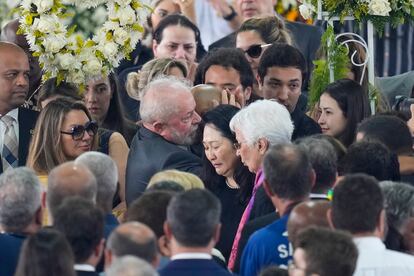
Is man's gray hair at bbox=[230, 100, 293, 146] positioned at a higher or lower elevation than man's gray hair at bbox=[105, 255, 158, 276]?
higher

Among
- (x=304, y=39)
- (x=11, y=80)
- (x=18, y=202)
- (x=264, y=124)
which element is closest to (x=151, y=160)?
(x=264, y=124)

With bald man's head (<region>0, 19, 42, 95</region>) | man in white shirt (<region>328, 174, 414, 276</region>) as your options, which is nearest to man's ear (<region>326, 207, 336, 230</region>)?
man in white shirt (<region>328, 174, 414, 276</region>)

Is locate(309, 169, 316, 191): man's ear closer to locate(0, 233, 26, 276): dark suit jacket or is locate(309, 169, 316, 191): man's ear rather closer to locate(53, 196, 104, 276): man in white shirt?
locate(53, 196, 104, 276): man in white shirt

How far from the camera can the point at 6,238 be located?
23.3 feet

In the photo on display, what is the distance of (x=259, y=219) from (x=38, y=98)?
332 cm

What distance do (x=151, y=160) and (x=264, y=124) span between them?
3.75 feet

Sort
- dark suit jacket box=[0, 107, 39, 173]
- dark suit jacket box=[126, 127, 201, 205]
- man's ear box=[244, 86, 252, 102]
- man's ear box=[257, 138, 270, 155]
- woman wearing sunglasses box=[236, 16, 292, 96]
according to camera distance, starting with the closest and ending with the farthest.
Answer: man's ear box=[257, 138, 270, 155]
dark suit jacket box=[126, 127, 201, 205]
dark suit jacket box=[0, 107, 39, 173]
man's ear box=[244, 86, 252, 102]
woman wearing sunglasses box=[236, 16, 292, 96]

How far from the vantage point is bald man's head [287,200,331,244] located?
6.83 m

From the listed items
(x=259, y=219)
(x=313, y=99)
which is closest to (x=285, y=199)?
(x=259, y=219)

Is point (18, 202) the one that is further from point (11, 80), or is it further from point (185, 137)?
point (11, 80)

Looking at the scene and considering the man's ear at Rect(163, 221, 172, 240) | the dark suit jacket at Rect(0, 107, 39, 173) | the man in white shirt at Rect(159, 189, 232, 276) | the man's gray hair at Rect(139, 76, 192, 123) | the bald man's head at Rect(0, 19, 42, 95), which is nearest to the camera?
the man in white shirt at Rect(159, 189, 232, 276)

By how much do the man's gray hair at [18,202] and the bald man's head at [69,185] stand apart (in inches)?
3.2

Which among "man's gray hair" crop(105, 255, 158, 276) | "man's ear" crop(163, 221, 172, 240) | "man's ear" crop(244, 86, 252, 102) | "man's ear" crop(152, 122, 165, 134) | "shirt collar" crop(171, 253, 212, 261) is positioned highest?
"man's ear" crop(244, 86, 252, 102)

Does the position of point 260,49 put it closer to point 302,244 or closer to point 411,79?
point 411,79
